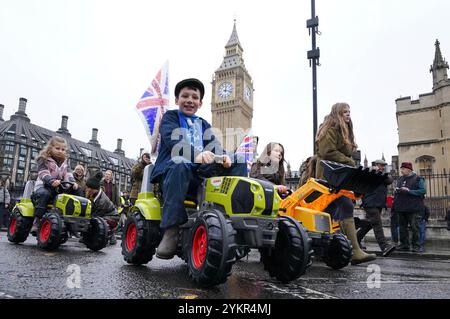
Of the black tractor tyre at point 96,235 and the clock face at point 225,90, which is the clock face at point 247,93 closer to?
the clock face at point 225,90

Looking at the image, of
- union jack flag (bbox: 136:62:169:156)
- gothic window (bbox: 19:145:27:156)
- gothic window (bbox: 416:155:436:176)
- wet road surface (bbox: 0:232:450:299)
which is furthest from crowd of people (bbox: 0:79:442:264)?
gothic window (bbox: 19:145:27:156)

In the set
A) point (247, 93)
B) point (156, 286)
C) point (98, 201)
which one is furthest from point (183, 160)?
point (247, 93)

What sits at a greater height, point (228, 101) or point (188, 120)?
point (228, 101)

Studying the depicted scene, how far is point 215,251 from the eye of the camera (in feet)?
6.56

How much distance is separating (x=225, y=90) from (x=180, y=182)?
3338 inches

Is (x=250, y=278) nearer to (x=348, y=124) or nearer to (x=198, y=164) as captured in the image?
(x=198, y=164)

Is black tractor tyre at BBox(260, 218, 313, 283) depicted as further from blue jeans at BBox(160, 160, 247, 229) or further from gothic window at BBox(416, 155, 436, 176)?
gothic window at BBox(416, 155, 436, 176)

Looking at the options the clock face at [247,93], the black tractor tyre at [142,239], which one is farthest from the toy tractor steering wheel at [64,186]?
the clock face at [247,93]

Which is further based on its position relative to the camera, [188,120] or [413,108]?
[413,108]

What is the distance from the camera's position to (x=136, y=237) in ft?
10.00

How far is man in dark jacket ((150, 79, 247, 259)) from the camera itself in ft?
8.47

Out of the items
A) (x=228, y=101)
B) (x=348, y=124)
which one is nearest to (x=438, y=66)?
(x=348, y=124)

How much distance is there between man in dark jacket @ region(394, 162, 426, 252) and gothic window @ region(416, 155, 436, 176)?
97.5 ft

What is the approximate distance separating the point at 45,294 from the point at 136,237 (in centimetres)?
127
